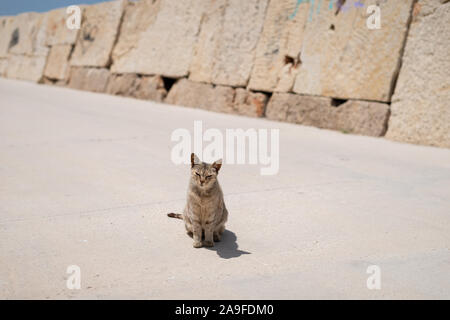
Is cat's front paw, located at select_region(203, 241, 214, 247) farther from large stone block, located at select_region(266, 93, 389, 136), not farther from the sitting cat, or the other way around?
large stone block, located at select_region(266, 93, 389, 136)

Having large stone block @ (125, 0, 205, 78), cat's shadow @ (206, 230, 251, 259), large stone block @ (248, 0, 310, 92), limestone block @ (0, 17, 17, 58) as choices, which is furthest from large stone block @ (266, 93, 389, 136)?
limestone block @ (0, 17, 17, 58)

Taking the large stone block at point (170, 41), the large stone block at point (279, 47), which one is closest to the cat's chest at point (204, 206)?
the large stone block at point (279, 47)

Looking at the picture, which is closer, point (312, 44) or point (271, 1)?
point (312, 44)

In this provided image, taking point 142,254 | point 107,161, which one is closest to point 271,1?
point 107,161

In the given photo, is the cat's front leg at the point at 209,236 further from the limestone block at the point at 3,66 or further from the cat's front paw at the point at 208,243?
the limestone block at the point at 3,66

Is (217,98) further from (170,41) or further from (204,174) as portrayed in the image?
(204,174)

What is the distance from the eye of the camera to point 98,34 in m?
11.4

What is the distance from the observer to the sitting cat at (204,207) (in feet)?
7.41

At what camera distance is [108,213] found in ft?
8.51

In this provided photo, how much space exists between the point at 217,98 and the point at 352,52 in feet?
8.98

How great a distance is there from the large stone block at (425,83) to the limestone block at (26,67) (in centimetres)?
1137
